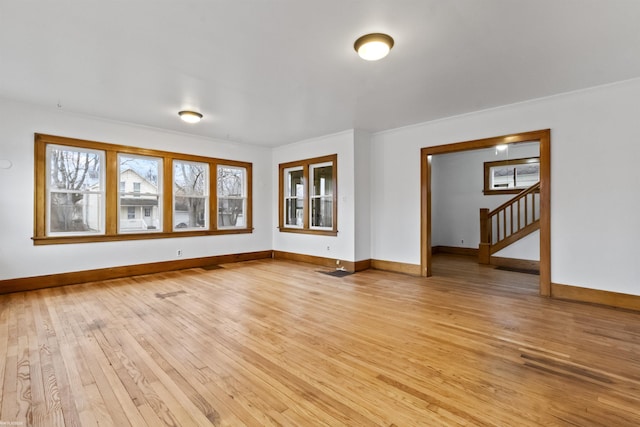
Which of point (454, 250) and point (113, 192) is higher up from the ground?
point (113, 192)

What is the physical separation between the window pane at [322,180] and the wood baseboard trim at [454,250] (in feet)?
12.4

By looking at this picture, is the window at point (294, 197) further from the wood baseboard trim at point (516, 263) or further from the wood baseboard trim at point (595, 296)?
the wood baseboard trim at point (595, 296)

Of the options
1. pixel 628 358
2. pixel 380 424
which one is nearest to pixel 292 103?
pixel 380 424

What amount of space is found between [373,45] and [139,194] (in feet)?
16.0

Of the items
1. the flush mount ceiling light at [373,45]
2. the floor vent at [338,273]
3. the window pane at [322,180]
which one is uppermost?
the flush mount ceiling light at [373,45]

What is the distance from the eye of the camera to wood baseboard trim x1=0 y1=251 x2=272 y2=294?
433cm

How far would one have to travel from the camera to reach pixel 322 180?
21.6 ft

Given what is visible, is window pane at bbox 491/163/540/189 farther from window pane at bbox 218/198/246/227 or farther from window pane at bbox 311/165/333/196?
window pane at bbox 218/198/246/227

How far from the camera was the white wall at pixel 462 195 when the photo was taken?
7.50m

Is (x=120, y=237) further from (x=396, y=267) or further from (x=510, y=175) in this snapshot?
(x=510, y=175)

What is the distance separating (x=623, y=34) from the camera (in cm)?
260

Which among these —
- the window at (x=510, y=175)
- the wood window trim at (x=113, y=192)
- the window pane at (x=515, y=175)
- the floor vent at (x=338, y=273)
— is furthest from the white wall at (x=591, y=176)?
the wood window trim at (x=113, y=192)

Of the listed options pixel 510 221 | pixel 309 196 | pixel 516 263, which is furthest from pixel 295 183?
pixel 516 263

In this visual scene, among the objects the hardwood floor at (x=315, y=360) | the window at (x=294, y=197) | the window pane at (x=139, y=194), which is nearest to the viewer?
the hardwood floor at (x=315, y=360)
